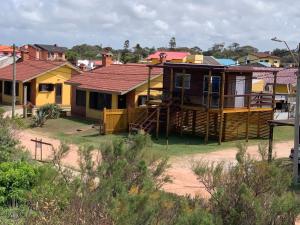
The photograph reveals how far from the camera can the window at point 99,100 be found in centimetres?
3688

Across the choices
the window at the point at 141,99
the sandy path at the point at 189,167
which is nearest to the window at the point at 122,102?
the window at the point at 141,99

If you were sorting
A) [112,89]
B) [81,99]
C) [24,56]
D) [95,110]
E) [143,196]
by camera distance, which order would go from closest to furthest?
[143,196] → [112,89] → [95,110] → [81,99] → [24,56]

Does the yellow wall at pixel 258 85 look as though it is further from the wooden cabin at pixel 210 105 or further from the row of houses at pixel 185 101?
the wooden cabin at pixel 210 105

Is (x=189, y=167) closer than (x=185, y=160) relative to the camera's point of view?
Yes

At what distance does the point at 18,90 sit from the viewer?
148 ft

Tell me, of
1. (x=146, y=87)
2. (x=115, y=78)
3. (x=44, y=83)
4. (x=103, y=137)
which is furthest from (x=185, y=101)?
(x=44, y=83)

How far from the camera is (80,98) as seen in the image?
40.0 metres

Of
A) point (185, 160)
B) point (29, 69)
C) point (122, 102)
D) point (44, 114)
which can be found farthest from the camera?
point (29, 69)

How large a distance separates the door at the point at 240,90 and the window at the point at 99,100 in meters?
9.15

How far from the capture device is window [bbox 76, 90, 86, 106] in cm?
3944

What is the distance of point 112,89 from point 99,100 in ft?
8.16

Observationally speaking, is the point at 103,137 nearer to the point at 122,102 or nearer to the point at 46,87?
the point at 122,102

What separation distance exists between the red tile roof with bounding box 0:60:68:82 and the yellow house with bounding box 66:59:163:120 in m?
4.18

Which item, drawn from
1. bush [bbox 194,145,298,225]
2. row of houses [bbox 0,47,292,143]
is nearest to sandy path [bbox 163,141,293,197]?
row of houses [bbox 0,47,292,143]
